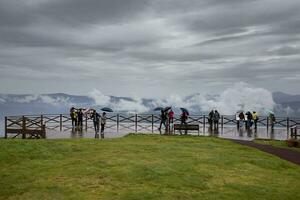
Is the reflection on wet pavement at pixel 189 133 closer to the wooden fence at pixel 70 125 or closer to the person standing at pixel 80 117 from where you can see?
the wooden fence at pixel 70 125

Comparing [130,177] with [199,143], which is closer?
[130,177]

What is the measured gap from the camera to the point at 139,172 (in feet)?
57.2

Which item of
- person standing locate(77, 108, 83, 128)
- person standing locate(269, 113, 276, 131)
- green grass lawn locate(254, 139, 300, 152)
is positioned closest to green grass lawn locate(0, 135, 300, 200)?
green grass lawn locate(254, 139, 300, 152)

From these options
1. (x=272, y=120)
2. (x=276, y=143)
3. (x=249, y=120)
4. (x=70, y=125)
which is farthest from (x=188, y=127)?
(x=70, y=125)

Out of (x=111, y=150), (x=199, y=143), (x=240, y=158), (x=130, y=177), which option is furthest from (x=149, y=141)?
(x=130, y=177)

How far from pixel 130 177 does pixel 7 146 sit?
996 centimetres

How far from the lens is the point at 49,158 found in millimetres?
20672

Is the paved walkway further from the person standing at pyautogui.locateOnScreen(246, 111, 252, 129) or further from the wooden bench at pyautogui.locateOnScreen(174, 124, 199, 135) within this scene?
the person standing at pyautogui.locateOnScreen(246, 111, 252, 129)

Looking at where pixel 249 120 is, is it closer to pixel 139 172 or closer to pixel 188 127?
pixel 188 127

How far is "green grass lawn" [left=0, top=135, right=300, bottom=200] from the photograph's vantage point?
14555mm

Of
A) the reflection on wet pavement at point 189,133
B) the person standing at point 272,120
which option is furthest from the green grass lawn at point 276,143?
the person standing at point 272,120

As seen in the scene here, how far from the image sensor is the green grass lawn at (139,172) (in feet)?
A: 47.8

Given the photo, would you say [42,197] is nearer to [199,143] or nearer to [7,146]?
[7,146]

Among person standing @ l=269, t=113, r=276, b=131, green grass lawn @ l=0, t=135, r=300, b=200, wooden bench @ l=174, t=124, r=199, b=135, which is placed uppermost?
person standing @ l=269, t=113, r=276, b=131
